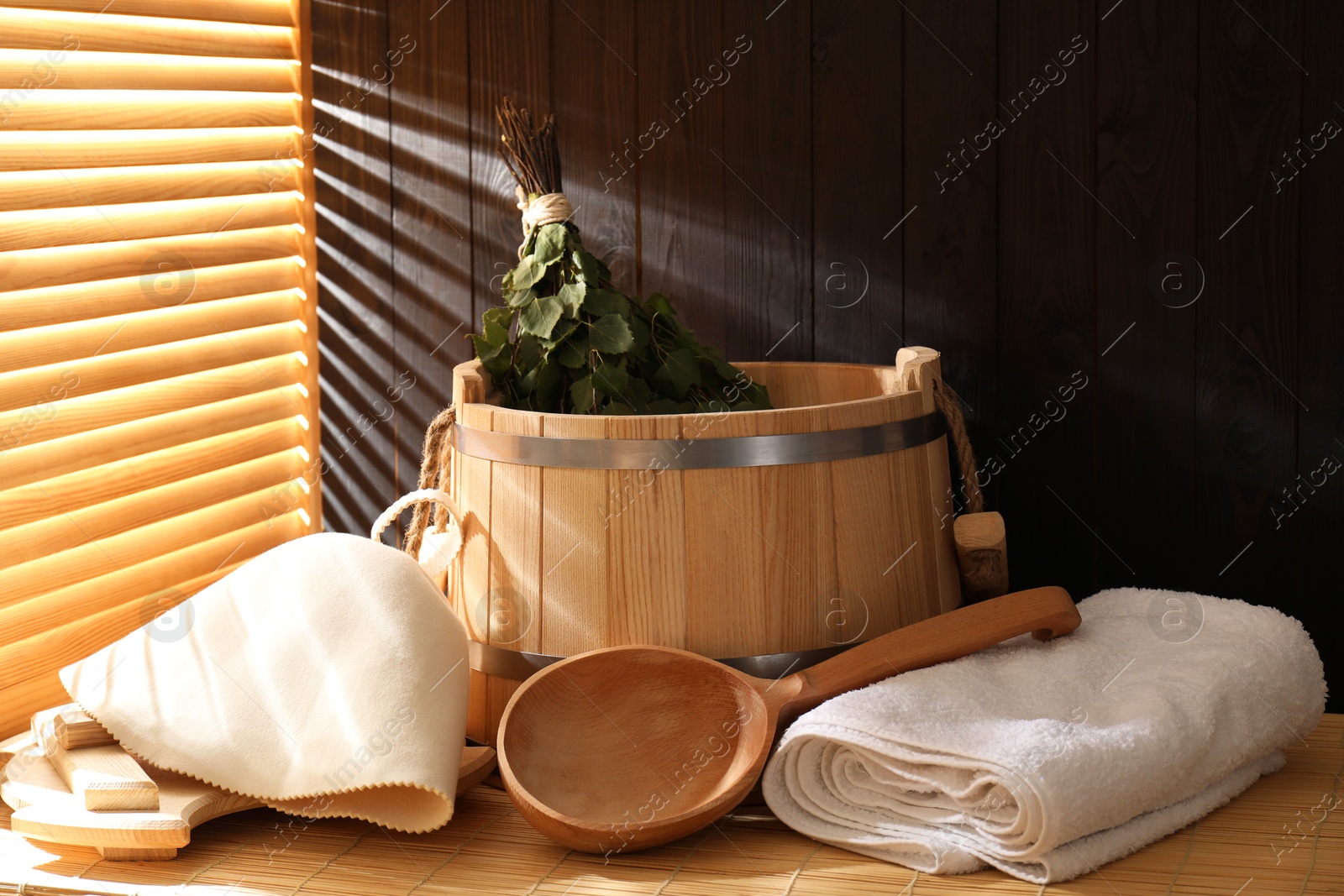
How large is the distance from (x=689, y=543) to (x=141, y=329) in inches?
34.2

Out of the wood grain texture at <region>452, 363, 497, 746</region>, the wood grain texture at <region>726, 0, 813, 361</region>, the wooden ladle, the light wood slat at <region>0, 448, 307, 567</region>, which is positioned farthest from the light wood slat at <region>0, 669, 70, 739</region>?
the wood grain texture at <region>726, 0, 813, 361</region>

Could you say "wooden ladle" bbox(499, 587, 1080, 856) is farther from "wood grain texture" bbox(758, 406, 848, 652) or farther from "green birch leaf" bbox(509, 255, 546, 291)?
"green birch leaf" bbox(509, 255, 546, 291)

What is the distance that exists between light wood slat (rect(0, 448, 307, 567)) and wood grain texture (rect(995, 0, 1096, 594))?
3.64 feet

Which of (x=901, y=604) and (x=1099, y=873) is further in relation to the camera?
(x=901, y=604)

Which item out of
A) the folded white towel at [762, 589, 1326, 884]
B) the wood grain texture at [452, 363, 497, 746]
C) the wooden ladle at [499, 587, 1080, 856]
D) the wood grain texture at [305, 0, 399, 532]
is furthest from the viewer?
the wood grain texture at [305, 0, 399, 532]

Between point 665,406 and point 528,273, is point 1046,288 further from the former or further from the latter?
point 528,273

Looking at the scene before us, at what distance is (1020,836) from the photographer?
1.08m

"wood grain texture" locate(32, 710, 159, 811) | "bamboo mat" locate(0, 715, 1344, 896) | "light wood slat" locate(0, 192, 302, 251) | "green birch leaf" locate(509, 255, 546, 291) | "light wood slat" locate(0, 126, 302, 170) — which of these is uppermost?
"light wood slat" locate(0, 126, 302, 170)

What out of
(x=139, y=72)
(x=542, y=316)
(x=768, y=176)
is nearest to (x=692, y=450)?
(x=542, y=316)

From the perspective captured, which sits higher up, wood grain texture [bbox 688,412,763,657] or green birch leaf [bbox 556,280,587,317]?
green birch leaf [bbox 556,280,587,317]

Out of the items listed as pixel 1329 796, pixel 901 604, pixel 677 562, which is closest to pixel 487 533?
pixel 677 562

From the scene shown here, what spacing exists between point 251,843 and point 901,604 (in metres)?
0.75

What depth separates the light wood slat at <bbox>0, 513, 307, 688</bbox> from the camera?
1.47m

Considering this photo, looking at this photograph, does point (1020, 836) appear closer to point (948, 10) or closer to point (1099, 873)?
point (1099, 873)
